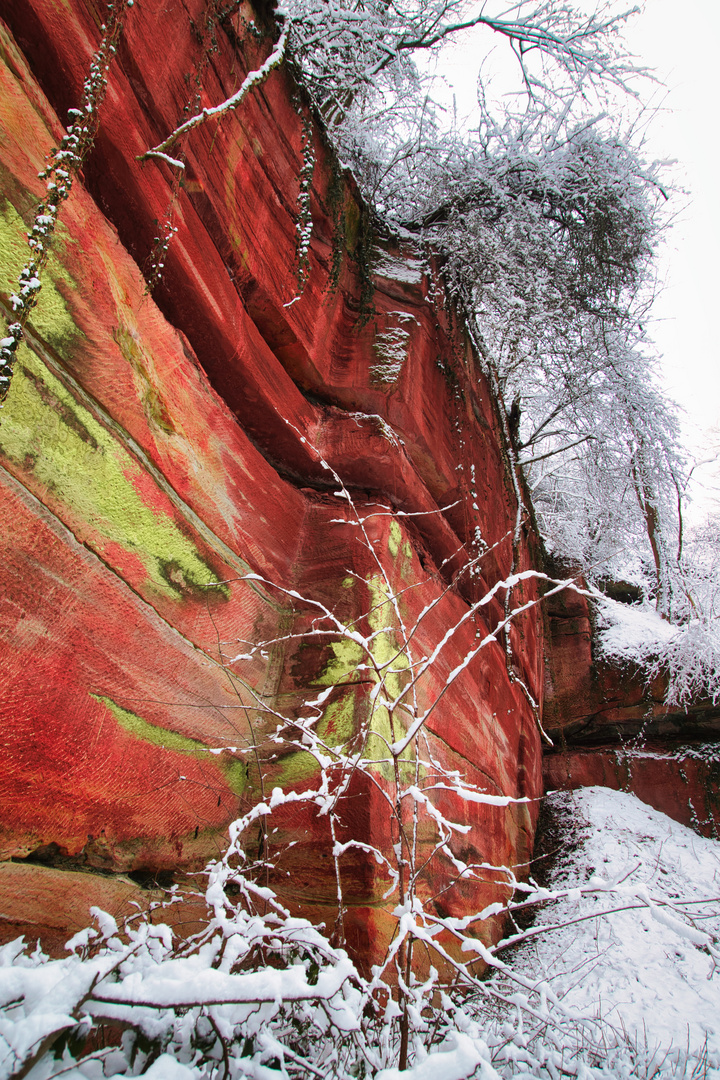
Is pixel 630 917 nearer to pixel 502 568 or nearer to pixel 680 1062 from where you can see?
pixel 680 1062

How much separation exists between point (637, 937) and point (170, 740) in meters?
3.98

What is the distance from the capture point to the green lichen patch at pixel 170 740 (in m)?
1.84

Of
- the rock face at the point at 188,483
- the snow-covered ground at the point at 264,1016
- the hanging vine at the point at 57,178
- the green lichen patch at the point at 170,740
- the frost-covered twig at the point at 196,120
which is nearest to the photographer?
the snow-covered ground at the point at 264,1016

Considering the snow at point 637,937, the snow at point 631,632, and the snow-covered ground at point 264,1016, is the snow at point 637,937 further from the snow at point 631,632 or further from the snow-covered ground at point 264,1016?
the snow at point 631,632

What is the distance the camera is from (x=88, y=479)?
1.89m

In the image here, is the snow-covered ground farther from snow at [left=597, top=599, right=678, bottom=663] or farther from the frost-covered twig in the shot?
snow at [left=597, top=599, right=678, bottom=663]

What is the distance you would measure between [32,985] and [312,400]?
3.06 meters

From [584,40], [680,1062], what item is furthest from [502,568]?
[584,40]

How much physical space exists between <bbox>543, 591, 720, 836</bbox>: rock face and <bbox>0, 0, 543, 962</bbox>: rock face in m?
3.90

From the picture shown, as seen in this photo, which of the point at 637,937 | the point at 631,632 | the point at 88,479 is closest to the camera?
the point at 88,479

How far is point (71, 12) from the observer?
194 cm

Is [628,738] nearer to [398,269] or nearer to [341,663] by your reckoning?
[341,663]


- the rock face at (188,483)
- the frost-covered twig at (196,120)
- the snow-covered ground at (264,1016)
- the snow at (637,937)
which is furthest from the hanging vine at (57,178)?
the snow at (637,937)

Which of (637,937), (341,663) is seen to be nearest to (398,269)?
(341,663)
